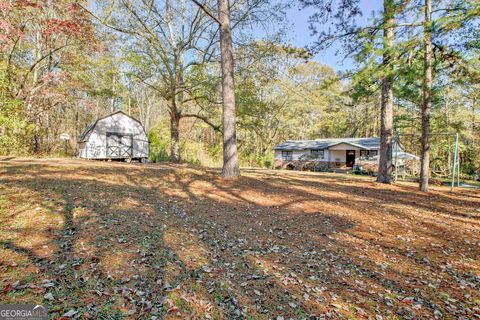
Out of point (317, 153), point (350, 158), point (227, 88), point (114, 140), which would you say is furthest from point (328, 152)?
point (227, 88)

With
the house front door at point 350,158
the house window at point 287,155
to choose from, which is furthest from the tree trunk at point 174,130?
the house front door at point 350,158

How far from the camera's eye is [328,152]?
25.5 m

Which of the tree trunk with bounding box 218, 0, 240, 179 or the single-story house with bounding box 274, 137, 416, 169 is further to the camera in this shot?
the single-story house with bounding box 274, 137, 416, 169

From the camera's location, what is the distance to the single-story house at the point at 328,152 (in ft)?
76.7

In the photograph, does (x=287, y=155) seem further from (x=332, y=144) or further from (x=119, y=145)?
(x=119, y=145)

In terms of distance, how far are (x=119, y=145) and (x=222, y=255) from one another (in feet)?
58.8

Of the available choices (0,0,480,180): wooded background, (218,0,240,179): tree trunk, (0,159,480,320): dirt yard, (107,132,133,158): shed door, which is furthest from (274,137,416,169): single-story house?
(0,159,480,320): dirt yard

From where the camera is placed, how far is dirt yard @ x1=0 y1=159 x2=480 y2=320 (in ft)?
8.09

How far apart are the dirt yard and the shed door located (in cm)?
1292

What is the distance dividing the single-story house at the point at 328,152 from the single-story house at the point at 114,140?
14727 mm

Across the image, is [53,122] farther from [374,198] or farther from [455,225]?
[455,225]

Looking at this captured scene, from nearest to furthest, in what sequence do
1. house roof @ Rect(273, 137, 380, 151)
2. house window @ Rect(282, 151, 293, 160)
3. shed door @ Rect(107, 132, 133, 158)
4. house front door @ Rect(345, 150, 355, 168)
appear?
shed door @ Rect(107, 132, 133, 158) < house roof @ Rect(273, 137, 380, 151) < house front door @ Rect(345, 150, 355, 168) < house window @ Rect(282, 151, 293, 160)

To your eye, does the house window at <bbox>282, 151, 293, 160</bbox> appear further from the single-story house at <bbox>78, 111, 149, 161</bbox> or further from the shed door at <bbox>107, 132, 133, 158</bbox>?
the shed door at <bbox>107, 132, 133, 158</bbox>

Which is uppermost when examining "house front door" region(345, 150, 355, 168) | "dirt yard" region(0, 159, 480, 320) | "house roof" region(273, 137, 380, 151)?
"house roof" region(273, 137, 380, 151)
